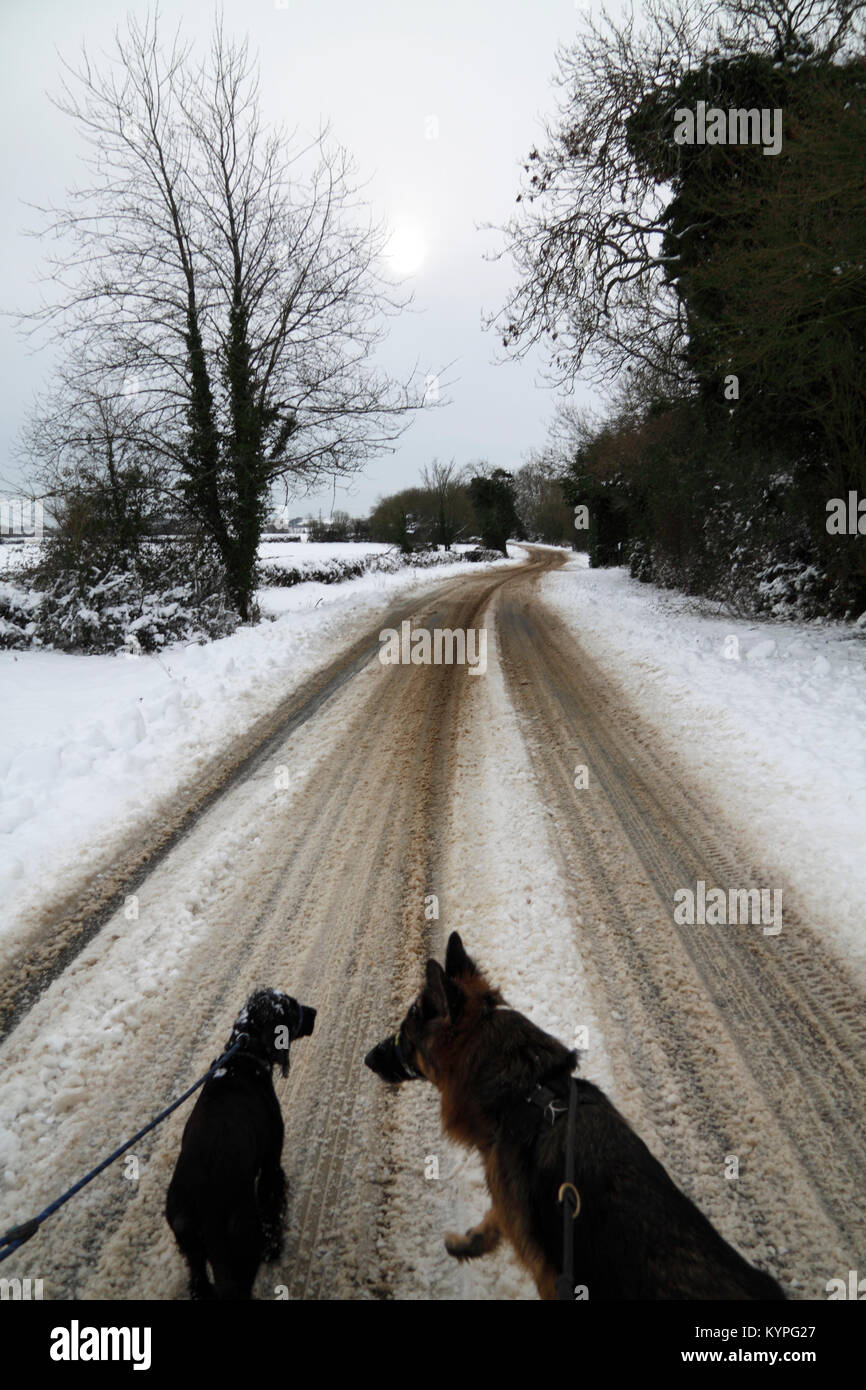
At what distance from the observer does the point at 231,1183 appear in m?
1.84

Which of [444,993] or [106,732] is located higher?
[106,732]

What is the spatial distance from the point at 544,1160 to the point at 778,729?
17.8ft

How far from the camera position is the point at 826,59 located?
7.54m

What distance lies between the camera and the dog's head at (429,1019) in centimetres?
224

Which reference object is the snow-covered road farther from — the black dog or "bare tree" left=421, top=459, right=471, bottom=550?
"bare tree" left=421, top=459, right=471, bottom=550

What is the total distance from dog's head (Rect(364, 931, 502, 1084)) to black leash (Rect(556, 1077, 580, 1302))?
56cm

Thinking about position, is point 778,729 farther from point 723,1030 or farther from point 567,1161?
point 567,1161

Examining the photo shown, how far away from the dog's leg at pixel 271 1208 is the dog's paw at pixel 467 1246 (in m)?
0.63

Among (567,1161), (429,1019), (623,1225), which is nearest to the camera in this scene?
(623,1225)

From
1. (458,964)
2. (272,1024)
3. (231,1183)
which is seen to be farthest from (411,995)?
(231,1183)

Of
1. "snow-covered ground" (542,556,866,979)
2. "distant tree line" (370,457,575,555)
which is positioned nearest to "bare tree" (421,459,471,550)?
"distant tree line" (370,457,575,555)

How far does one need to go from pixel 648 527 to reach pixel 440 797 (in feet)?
60.4
